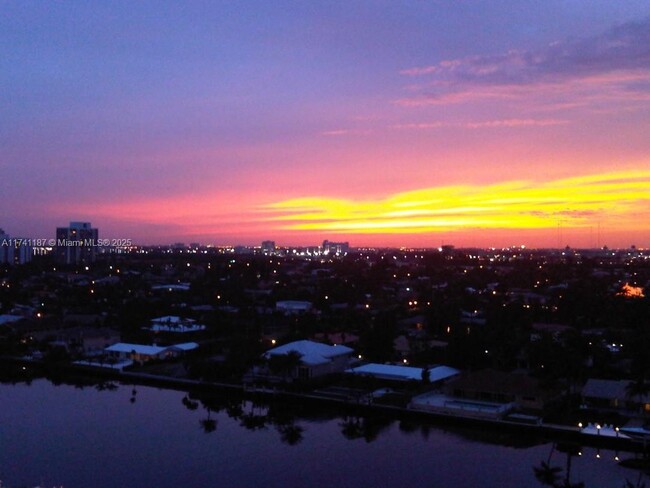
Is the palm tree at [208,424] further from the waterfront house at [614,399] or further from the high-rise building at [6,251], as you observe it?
the high-rise building at [6,251]

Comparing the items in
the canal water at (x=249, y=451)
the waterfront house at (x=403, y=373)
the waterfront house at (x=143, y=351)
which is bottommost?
the canal water at (x=249, y=451)

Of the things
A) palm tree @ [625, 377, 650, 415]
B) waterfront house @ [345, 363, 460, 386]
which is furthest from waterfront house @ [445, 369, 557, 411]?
palm tree @ [625, 377, 650, 415]

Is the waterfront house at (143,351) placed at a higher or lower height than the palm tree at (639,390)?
lower

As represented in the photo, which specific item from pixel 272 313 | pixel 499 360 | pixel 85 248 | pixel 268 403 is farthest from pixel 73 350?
pixel 85 248

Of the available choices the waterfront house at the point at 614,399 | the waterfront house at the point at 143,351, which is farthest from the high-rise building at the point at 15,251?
the waterfront house at the point at 614,399

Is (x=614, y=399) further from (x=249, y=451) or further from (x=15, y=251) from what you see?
(x=15, y=251)

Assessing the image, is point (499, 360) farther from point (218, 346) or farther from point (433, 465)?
point (218, 346)
